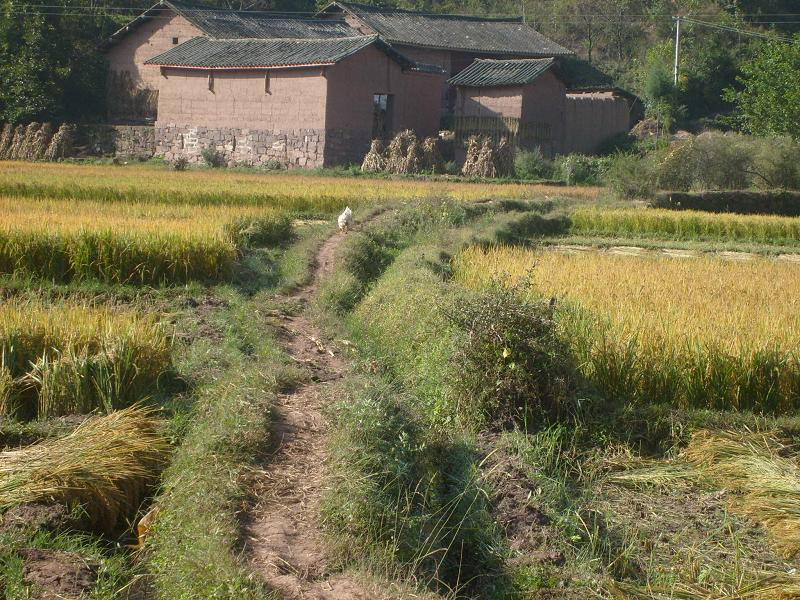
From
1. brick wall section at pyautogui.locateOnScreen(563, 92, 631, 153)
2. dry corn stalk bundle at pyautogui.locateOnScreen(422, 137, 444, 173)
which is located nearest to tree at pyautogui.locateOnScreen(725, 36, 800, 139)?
brick wall section at pyautogui.locateOnScreen(563, 92, 631, 153)

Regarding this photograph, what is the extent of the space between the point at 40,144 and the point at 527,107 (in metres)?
13.9

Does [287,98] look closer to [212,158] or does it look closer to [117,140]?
[212,158]

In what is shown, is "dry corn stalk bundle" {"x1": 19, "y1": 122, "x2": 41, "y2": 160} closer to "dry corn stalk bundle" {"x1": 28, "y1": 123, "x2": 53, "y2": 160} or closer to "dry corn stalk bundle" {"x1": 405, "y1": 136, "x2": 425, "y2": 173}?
"dry corn stalk bundle" {"x1": 28, "y1": 123, "x2": 53, "y2": 160}

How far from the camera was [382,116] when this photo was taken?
96.1ft

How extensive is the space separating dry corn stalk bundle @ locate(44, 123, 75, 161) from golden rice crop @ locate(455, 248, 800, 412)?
21529 mm

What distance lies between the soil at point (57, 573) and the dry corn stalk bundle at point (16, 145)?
1022 inches

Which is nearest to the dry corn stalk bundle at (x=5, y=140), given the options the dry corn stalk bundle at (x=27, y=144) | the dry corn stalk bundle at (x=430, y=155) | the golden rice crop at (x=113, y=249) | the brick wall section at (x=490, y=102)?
the dry corn stalk bundle at (x=27, y=144)

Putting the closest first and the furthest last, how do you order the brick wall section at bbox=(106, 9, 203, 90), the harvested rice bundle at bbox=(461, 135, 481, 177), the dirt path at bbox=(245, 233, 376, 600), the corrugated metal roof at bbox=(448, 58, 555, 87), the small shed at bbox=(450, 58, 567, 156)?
the dirt path at bbox=(245, 233, 376, 600), the harvested rice bundle at bbox=(461, 135, 481, 177), the corrugated metal roof at bbox=(448, 58, 555, 87), the small shed at bbox=(450, 58, 567, 156), the brick wall section at bbox=(106, 9, 203, 90)

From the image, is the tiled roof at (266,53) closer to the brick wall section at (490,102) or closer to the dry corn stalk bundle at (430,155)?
the brick wall section at (490,102)

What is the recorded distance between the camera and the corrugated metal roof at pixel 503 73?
29000 mm

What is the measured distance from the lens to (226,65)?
28.0 metres

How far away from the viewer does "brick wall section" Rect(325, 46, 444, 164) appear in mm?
27016

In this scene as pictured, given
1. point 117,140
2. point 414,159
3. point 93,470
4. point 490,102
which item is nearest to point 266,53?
point 414,159

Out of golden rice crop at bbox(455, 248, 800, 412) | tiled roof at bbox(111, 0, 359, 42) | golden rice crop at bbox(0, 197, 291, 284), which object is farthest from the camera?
tiled roof at bbox(111, 0, 359, 42)
